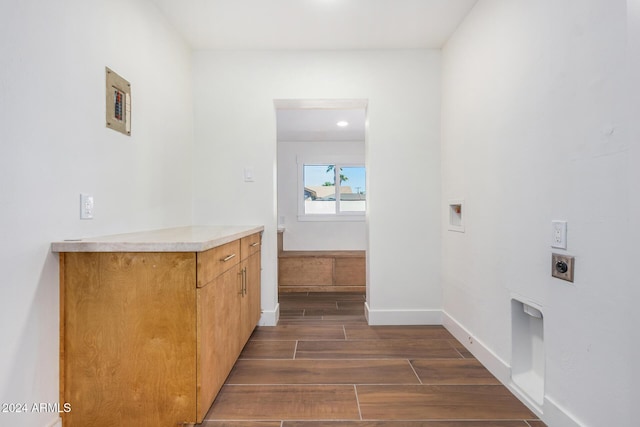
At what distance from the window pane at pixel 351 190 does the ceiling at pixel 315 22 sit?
2817 millimetres

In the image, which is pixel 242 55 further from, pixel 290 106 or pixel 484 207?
pixel 484 207

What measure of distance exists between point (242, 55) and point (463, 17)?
174 cm

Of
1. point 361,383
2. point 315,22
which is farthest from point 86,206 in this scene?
point 315,22

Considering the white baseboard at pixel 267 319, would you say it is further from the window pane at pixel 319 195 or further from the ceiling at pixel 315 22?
the window pane at pixel 319 195

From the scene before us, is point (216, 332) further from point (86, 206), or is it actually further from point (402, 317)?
point (402, 317)

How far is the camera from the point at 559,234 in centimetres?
152

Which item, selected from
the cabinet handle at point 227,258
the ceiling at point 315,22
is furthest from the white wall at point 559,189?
the cabinet handle at point 227,258

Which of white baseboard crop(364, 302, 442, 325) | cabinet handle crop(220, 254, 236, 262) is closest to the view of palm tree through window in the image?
white baseboard crop(364, 302, 442, 325)

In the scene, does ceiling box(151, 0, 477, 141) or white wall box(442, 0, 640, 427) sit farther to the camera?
ceiling box(151, 0, 477, 141)

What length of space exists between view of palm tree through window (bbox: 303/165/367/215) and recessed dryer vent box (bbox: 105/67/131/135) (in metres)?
3.74

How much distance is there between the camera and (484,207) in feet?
7.36

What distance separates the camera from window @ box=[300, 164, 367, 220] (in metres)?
5.63

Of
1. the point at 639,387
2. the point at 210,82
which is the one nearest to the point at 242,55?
the point at 210,82

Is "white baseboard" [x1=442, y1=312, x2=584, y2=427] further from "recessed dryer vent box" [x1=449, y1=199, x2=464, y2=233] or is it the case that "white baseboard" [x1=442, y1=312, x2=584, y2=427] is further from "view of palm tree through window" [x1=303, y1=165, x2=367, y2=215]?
"view of palm tree through window" [x1=303, y1=165, x2=367, y2=215]
